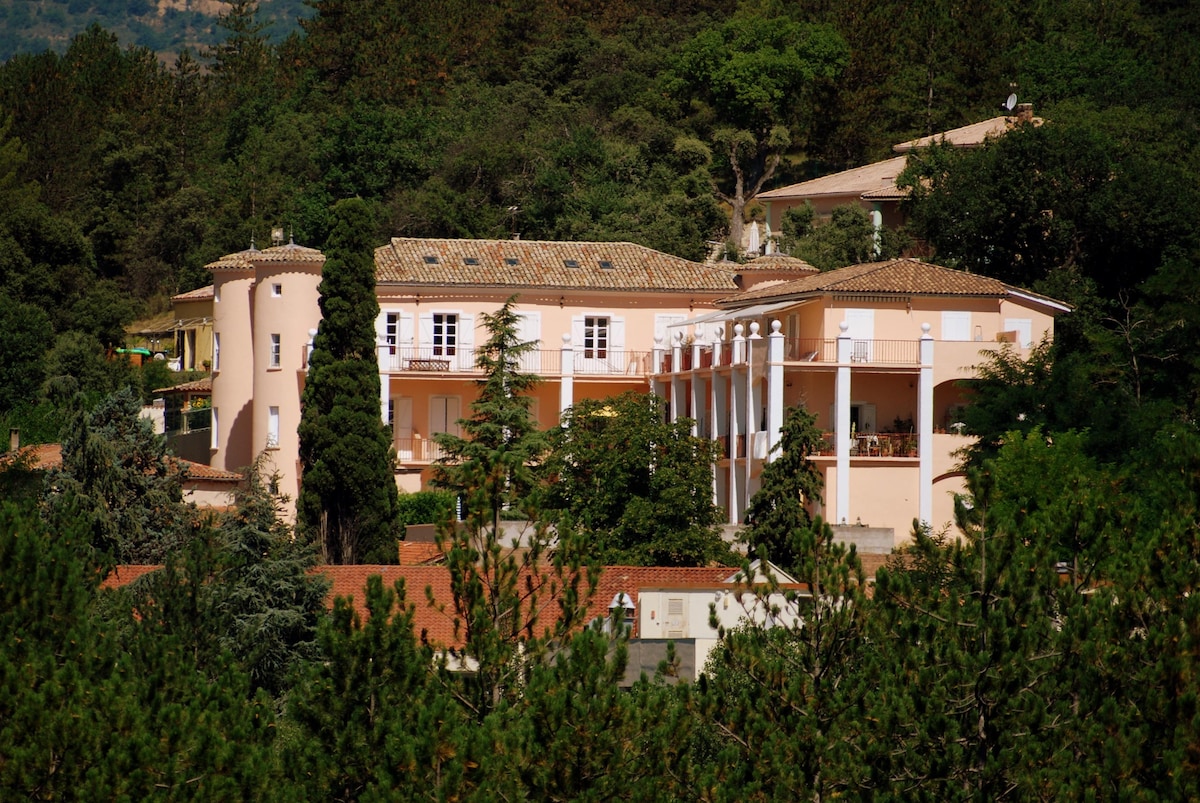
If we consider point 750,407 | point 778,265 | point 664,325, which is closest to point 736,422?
point 750,407

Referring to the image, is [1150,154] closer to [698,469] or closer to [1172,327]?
[1172,327]

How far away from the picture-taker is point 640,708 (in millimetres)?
22844

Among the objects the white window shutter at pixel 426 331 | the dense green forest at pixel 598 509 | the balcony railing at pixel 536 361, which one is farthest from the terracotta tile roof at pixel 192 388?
the balcony railing at pixel 536 361

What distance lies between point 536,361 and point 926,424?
11.9 m

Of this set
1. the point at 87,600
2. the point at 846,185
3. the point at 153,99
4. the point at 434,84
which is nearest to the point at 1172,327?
the point at 846,185

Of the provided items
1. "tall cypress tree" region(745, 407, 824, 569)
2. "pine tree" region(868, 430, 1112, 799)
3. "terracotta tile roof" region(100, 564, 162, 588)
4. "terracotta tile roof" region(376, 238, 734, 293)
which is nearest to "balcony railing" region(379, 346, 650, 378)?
"terracotta tile roof" region(376, 238, 734, 293)

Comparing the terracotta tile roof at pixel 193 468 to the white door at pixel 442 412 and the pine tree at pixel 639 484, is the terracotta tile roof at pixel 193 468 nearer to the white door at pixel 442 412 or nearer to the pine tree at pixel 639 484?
the white door at pixel 442 412

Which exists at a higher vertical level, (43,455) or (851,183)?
(851,183)

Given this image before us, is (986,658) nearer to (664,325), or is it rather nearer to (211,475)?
(211,475)

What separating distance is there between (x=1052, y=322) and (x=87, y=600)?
2904 cm

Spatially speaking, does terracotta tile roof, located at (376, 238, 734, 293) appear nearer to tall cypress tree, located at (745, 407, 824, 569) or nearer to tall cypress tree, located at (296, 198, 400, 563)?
tall cypress tree, located at (296, 198, 400, 563)

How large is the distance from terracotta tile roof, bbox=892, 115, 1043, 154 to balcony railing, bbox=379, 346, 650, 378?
1258 centimetres

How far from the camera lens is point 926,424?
4806 cm

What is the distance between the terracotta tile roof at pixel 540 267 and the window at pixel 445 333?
2.89ft
